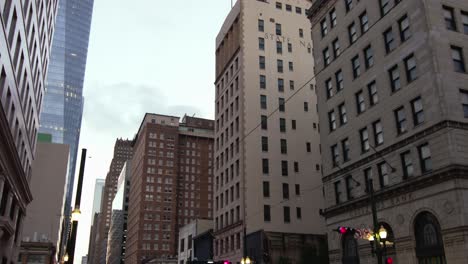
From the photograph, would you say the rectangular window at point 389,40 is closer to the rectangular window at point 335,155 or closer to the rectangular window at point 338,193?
the rectangular window at point 335,155

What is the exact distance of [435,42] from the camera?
116ft

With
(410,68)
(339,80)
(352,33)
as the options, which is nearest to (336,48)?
(352,33)

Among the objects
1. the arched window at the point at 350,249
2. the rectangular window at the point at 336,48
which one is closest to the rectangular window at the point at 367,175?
the arched window at the point at 350,249

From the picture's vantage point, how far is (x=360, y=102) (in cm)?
4400

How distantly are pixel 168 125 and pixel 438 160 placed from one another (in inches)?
5978

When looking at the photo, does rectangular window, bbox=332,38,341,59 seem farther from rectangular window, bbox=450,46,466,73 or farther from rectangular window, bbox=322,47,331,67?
rectangular window, bbox=450,46,466,73

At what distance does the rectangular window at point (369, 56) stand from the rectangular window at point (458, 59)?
7.69m

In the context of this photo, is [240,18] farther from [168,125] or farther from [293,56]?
[168,125]

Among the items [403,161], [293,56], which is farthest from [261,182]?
[403,161]

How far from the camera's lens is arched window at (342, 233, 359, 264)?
4159 cm

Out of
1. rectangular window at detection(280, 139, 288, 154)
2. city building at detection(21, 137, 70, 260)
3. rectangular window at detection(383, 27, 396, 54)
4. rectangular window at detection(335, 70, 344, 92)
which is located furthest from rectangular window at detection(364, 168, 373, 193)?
city building at detection(21, 137, 70, 260)

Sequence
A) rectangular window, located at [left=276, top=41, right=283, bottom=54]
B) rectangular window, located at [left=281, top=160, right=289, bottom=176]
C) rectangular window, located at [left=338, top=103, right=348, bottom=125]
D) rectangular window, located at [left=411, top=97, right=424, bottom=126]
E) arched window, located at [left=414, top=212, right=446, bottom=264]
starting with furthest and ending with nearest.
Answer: rectangular window, located at [left=276, top=41, right=283, bottom=54] → rectangular window, located at [left=281, top=160, right=289, bottom=176] → rectangular window, located at [left=338, top=103, right=348, bottom=125] → rectangular window, located at [left=411, top=97, right=424, bottom=126] → arched window, located at [left=414, top=212, right=446, bottom=264]

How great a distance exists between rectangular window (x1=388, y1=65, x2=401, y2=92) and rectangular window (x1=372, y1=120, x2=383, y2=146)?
10.7 ft

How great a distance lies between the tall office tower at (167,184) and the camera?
6540 inches
